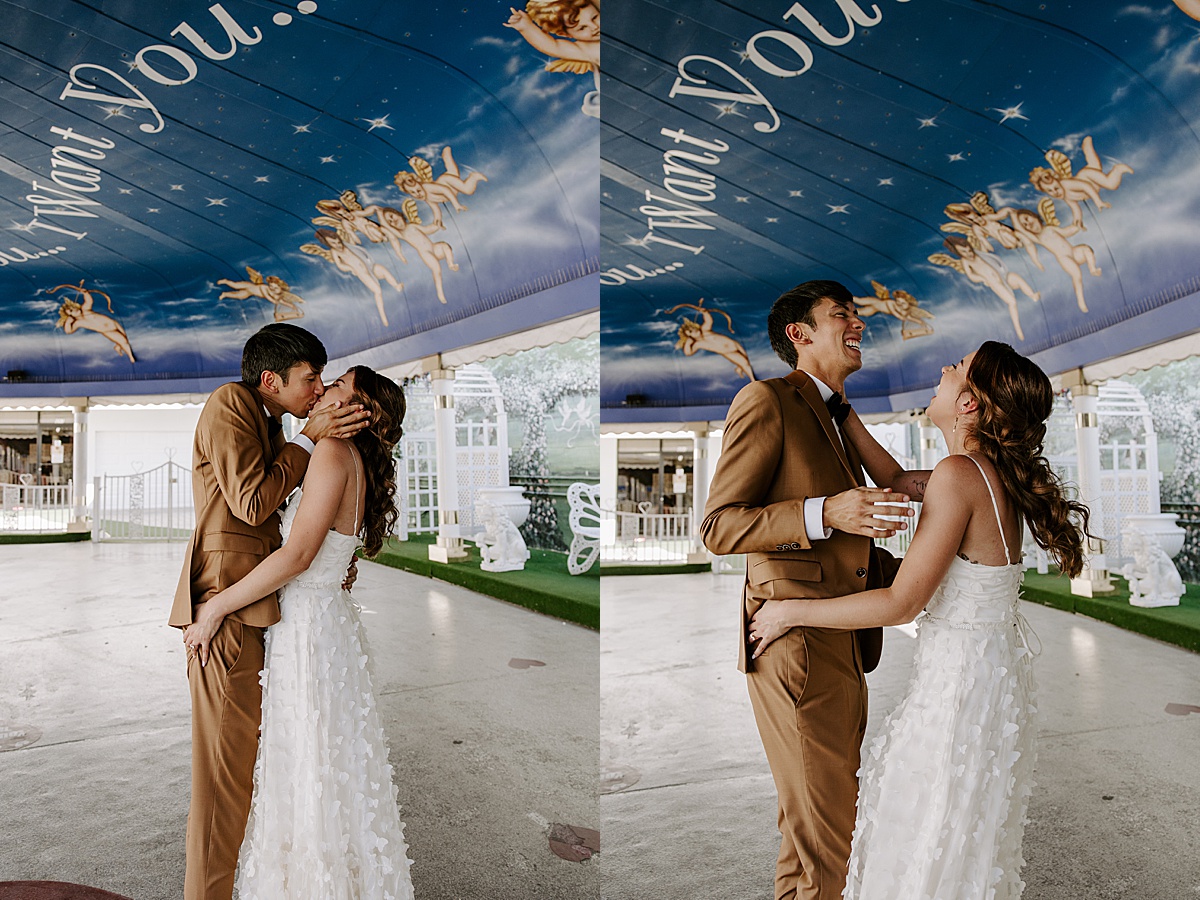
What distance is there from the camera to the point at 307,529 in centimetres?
169

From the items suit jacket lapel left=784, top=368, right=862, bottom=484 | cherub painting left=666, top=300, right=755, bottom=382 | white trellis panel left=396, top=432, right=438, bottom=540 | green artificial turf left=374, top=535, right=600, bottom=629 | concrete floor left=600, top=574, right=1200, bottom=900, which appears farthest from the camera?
cherub painting left=666, top=300, right=755, bottom=382

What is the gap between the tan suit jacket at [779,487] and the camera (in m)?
1.48

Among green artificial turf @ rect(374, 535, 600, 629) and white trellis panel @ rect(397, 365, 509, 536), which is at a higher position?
white trellis panel @ rect(397, 365, 509, 536)

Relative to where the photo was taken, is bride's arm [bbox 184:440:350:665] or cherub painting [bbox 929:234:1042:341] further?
cherub painting [bbox 929:234:1042:341]

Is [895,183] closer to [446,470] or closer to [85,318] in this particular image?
[446,470]

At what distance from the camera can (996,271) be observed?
543 centimetres

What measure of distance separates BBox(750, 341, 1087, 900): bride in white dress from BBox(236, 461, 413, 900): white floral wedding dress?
92cm

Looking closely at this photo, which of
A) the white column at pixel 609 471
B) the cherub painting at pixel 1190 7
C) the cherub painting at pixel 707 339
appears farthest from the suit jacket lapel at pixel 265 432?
the cherub painting at pixel 1190 7

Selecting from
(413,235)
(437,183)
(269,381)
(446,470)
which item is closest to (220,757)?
(269,381)

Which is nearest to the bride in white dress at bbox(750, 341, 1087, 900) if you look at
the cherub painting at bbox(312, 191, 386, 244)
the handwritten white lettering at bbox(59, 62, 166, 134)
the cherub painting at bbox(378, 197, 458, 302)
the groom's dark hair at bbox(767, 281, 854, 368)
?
the groom's dark hair at bbox(767, 281, 854, 368)

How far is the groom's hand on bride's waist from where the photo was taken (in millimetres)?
1299

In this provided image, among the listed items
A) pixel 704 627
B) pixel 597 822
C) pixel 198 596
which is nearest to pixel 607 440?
pixel 704 627

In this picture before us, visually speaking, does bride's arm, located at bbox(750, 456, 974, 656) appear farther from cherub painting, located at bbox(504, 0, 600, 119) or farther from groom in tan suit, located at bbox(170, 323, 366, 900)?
cherub painting, located at bbox(504, 0, 600, 119)

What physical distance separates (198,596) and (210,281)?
8.79 ft
